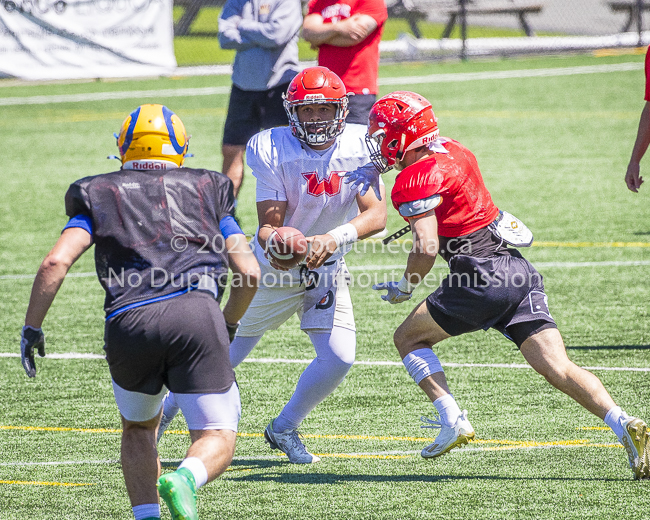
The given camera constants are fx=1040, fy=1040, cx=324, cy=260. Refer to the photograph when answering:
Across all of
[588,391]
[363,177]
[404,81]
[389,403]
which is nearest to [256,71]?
[389,403]

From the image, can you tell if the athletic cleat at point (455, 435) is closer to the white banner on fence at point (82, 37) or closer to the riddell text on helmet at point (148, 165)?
the riddell text on helmet at point (148, 165)

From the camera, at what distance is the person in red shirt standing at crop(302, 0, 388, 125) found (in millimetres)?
8742

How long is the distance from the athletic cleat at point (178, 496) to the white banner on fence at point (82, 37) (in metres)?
17.5

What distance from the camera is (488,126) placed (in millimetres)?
16703

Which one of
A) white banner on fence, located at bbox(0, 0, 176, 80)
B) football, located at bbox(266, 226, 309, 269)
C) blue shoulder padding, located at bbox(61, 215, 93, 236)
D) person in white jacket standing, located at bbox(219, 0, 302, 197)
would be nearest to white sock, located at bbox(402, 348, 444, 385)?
football, located at bbox(266, 226, 309, 269)

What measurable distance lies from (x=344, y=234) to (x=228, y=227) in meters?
1.09

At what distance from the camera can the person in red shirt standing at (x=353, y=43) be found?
8.74 meters

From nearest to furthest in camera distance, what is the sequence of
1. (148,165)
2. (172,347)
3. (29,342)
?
(172,347) → (29,342) → (148,165)

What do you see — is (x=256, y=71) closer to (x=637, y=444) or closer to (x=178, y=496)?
(x=637, y=444)

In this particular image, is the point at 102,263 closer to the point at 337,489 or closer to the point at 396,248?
the point at 337,489

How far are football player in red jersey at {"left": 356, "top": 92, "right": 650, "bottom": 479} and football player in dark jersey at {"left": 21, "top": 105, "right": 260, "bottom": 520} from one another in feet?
3.47

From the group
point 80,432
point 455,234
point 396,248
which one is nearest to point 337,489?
point 455,234

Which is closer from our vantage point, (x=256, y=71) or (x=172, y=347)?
(x=172, y=347)

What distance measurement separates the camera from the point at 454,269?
4.88 m
